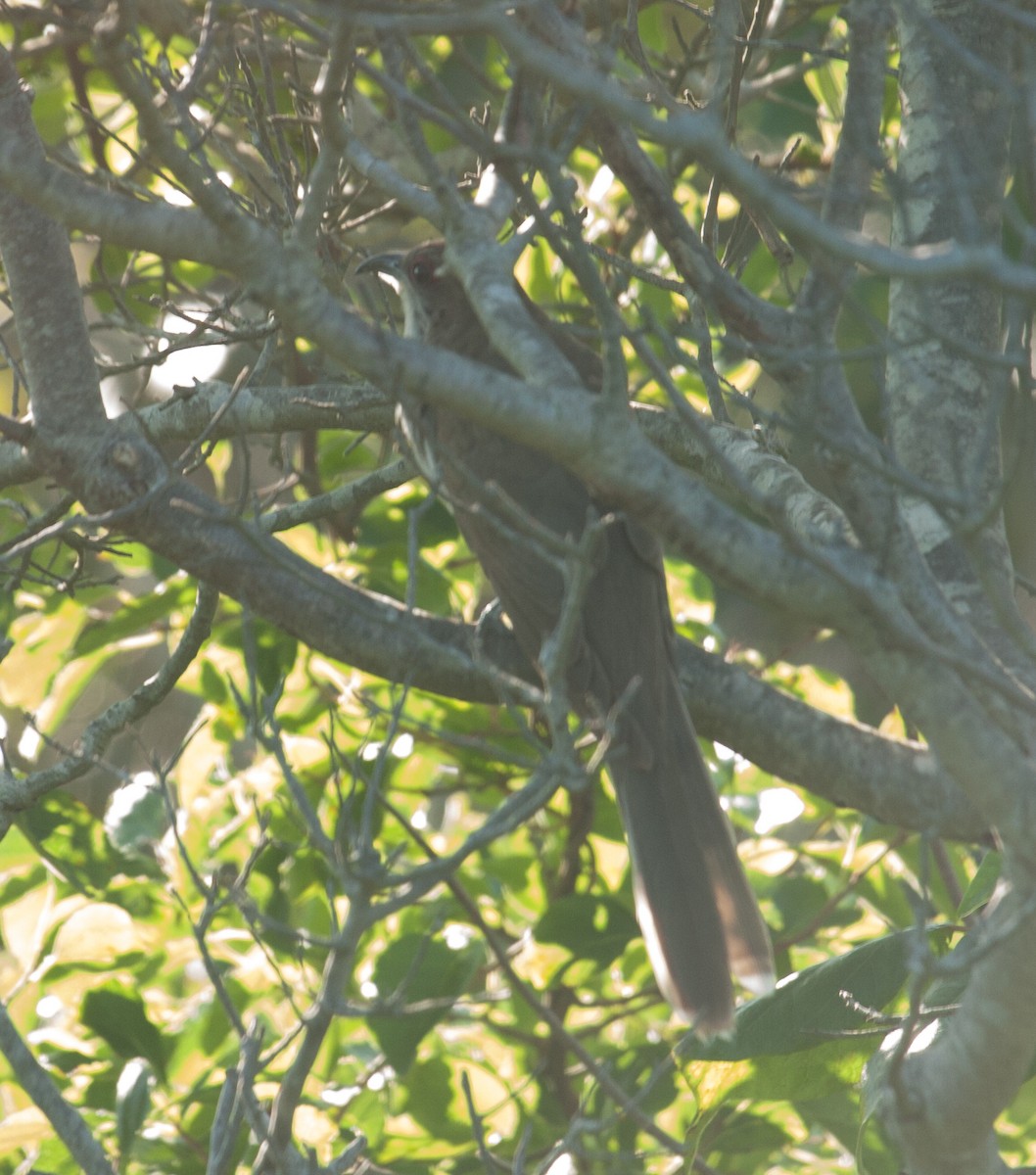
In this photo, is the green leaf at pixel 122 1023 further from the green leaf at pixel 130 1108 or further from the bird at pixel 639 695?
the bird at pixel 639 695

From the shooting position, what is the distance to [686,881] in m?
4.06

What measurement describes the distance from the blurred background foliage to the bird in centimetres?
29

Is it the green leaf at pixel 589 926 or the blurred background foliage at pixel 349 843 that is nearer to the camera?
the blurred background foliage at pixel 349 843

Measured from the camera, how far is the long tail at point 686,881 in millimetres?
3791

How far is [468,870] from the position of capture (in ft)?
17.0

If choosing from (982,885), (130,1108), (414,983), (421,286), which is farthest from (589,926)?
(421,286)

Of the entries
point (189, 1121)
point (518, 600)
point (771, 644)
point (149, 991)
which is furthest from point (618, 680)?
point (771, 644)

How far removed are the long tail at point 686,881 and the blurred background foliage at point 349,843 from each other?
0.33 meters

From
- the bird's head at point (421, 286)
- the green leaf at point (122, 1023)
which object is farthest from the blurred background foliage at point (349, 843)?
the bird's head at point (421, 286)

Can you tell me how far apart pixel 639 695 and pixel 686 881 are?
1.86ft

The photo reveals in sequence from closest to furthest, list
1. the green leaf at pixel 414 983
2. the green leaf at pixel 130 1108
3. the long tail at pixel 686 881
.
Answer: the green leaf at pixel 130 1108, the long tail at pixel 686 881, the green leaf at pixel 414 983

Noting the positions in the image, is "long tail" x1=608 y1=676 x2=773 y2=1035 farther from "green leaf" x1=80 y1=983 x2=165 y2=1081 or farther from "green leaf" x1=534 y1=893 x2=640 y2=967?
"green leaf" x1=80 y1=983 x2=165 y2=1081

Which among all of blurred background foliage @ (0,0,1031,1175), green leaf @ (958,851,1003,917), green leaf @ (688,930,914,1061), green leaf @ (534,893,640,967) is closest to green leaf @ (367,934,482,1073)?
blurred background foliage @ (0,0,1031,1175)

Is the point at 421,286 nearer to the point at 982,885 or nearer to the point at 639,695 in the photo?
the point at 639,695
